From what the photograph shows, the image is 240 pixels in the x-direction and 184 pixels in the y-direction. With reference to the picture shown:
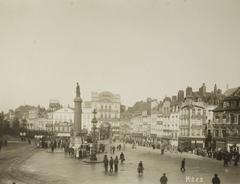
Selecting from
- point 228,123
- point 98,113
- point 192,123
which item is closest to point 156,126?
point 192,123

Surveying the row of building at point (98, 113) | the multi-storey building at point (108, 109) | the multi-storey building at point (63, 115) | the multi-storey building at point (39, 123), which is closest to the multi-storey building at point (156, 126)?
the multi-storey building at point (108, 109)

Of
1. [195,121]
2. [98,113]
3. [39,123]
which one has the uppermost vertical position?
[98,113]

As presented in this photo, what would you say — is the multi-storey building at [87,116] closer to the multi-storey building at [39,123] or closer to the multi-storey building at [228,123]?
the multi-storey building at [39,123]

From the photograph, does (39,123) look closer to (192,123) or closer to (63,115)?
(63,115)

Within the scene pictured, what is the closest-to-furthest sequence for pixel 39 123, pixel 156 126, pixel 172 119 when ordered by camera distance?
1. pixel 172 119
2. pixel 156 126
3. pixel 39 123

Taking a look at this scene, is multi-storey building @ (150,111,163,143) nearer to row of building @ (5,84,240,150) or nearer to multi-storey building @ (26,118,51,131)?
row of building @ (5,84,240,150)

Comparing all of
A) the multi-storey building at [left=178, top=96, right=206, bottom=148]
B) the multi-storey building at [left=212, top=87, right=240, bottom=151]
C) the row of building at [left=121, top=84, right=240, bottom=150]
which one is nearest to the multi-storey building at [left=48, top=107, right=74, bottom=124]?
the row of building at [left=121, top=84, right=240, bottom=150]
